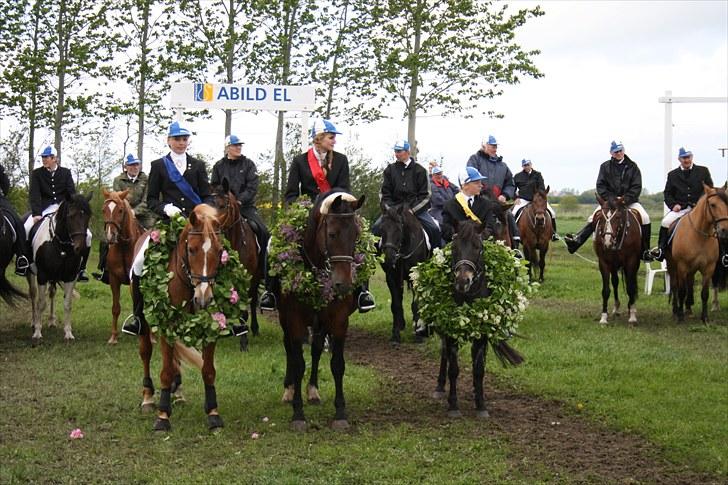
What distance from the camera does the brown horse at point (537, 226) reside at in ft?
68.6

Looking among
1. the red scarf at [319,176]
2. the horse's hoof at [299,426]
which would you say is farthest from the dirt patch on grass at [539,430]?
the red scarf at [319,176]

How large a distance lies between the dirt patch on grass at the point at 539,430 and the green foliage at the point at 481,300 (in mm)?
874

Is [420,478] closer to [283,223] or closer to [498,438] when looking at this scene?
[498,438]

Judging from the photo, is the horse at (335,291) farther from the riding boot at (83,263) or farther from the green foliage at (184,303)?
the riding boot at (83,263)

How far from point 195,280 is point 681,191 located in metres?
11.6

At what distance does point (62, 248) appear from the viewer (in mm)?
13422

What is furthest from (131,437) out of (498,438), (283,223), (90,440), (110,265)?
(110,265)

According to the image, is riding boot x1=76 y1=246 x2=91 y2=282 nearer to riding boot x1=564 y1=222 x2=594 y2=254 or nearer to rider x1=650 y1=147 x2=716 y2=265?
riding boot x1=564 y1=222 x2=594 y2=254

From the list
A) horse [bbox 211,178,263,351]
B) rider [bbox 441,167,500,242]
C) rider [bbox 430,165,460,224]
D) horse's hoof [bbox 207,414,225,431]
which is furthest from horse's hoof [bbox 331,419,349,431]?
rider [bbox 430,165,460,224]

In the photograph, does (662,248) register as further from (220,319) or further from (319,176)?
(220,319)

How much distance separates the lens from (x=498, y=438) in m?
8.23

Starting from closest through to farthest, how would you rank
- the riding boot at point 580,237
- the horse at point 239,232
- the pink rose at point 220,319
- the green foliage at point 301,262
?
the pink rose at point 220,319
the green foliage at point 301,262
the horse at point 239,232
the riding boot at point 580,237

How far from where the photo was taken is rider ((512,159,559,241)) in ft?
71.9

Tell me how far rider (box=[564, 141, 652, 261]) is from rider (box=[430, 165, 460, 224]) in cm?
303
